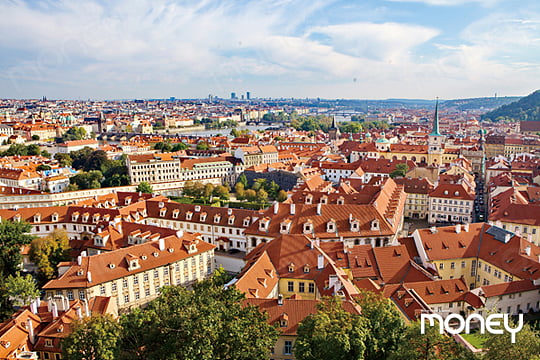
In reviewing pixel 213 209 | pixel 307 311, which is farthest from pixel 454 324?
pixel 213 209

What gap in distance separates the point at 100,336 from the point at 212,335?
15.7 feet

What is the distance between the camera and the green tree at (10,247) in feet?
126

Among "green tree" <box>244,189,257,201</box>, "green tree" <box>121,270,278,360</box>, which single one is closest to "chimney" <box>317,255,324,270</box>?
"green tree" <box>121,270,278,360</box>

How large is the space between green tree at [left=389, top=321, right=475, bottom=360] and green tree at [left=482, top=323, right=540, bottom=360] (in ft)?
2.77

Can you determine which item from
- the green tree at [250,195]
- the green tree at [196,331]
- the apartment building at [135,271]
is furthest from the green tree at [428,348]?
the green tree at [250,195]

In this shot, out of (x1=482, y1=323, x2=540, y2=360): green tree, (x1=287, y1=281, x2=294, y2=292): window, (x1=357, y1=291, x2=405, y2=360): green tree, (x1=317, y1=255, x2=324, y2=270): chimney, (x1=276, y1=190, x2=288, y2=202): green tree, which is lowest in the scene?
(x1=276, y1=190, x2=288, y2=202): green tree

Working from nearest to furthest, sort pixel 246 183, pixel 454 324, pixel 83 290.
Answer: pixel 454 324, pixel 83 290, pixel 246 183

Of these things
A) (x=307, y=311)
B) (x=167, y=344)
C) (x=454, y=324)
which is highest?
(x=167, y=344)

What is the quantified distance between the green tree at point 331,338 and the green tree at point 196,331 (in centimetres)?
170

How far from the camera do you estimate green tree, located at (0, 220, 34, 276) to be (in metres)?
38.5

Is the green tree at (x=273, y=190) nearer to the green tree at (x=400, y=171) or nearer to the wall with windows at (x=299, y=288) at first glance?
the green tree at (x=400, y=171)

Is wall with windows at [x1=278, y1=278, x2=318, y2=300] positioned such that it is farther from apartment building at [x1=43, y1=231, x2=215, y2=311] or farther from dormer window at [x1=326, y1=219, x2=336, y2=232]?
apartment building at [x1=43, y1=231, x2=215, y2=311]

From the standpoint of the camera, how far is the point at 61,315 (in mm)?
26969

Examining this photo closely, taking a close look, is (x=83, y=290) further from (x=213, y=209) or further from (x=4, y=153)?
(x=4, y=153)
